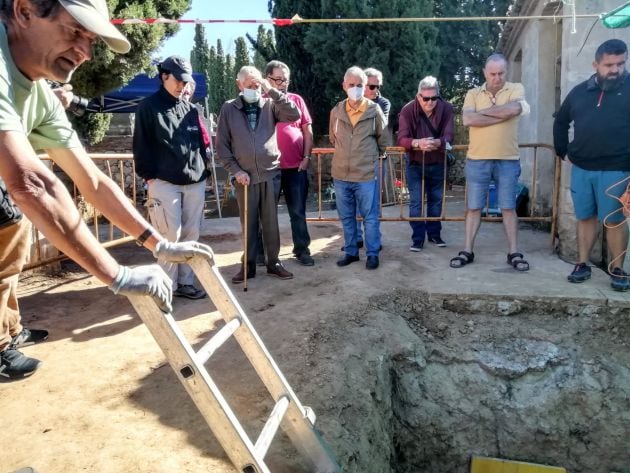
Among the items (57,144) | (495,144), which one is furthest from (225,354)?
(495,144)

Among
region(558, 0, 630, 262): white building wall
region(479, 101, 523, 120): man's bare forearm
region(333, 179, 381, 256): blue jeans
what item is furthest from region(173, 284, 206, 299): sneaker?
region(558, 0, 630, 262): white building wall

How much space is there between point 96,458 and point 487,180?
13.4 feet

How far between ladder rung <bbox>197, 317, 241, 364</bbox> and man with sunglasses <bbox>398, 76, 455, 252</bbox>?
3820 mm

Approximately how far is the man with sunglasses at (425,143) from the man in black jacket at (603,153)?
1398 mm

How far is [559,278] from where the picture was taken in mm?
4586

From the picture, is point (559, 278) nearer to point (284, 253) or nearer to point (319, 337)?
point (319, 337)

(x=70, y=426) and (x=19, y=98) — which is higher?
(x=19, y=98)

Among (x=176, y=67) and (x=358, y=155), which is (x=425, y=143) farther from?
(x=176, y=67)

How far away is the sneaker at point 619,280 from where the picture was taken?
418 centimetres

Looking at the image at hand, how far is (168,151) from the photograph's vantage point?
165 inches

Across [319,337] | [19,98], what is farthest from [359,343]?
[19,98]

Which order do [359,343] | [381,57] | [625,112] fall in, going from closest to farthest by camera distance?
[359,343], [625,112], [381,57]

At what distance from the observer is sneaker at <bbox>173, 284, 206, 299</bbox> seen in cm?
446

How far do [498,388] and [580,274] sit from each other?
1380 millimetres
